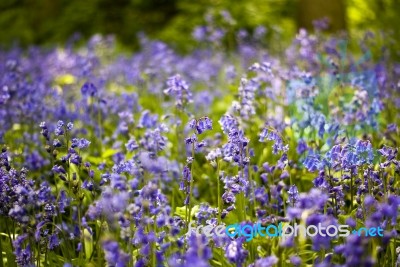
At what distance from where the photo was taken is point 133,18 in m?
12.9

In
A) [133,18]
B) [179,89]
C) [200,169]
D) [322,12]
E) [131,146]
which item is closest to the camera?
[131,146]

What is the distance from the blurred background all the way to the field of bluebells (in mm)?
4463

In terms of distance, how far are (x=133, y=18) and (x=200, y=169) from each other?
9490 mm

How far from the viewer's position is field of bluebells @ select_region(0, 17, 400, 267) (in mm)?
2262

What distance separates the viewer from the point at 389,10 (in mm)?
8852

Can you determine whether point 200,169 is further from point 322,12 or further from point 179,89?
point 322,12

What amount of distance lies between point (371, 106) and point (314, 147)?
50 cm

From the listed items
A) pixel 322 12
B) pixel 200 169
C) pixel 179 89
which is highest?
pixel 322 12

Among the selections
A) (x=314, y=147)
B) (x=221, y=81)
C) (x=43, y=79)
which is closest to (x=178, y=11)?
(x=221, y=81)

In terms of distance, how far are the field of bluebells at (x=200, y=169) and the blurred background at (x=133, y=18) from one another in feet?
14.6

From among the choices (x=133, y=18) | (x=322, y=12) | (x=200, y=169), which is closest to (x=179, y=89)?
(x=200, y=169)

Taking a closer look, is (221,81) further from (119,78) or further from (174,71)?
(119,78)

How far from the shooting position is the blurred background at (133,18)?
1134 centimetres

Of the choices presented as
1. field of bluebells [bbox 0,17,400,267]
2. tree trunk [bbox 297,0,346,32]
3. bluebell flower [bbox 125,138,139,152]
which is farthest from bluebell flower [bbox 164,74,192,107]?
tree trunk [bbox 297,0,346,32]
